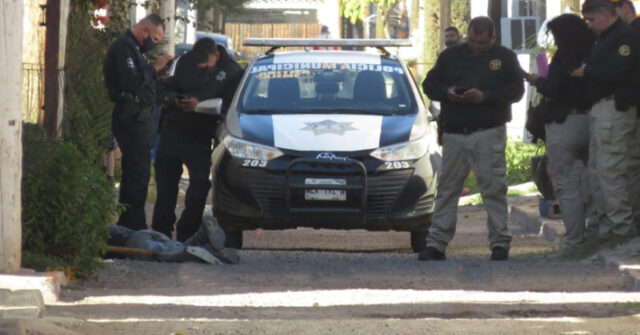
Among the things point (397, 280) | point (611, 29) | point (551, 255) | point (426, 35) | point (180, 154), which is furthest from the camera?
point (426, 35)

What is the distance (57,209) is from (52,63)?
375cm

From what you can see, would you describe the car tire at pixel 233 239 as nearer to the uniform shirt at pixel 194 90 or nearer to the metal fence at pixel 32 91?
the uniform shirt at pixel 194 90

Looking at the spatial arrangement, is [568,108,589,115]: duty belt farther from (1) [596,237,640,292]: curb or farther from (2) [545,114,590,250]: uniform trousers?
(1) [596,237,640,292]: curb

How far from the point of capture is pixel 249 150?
11578 millimetres

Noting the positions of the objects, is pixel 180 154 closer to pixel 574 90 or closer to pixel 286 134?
pixel 286 134

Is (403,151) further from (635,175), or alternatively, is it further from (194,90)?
(194,90)

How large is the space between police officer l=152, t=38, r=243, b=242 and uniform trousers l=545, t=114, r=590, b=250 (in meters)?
2.91

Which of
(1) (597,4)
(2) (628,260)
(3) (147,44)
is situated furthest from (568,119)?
(3) (147,44)

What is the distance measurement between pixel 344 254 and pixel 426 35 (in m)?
16.8

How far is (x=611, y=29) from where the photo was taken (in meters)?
10.6

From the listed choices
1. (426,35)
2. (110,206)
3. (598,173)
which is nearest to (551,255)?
(598,173)

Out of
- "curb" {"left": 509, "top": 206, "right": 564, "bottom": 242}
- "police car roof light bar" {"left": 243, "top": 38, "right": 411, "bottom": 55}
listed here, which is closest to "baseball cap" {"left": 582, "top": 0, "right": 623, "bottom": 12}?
"police car roof light bar" {"left": 243, "top": 38, "right": 411, "bottom": 55}

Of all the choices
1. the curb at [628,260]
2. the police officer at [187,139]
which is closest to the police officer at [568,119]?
the curb at [628,260]

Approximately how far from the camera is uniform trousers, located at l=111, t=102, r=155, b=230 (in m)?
11.8
